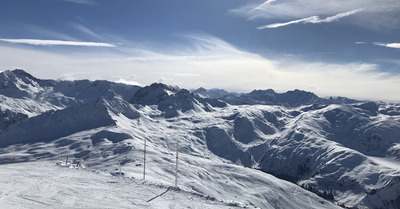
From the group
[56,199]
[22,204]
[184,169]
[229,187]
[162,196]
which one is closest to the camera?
[22,204]

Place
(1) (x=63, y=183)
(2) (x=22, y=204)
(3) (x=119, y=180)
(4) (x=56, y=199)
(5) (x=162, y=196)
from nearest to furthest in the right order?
(2) (x=22, y=204)
(4) (x=56, y=199)
(5) (x=162, y=196)
(1) (x=63, y=183)
(3) (x=119, y=180)

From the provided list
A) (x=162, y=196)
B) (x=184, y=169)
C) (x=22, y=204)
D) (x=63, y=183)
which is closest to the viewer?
(x=22, y=204)

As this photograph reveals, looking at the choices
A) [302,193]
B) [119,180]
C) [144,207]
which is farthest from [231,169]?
[144,207]

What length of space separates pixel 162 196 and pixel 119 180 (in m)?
12.6

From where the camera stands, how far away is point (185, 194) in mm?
45219

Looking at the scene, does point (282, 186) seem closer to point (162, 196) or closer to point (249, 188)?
point (249, 188)

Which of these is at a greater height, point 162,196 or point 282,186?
point 162,196

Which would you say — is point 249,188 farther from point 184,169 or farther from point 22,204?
point 22,204

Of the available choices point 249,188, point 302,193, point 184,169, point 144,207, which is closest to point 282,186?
point 302,193

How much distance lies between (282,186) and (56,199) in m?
158

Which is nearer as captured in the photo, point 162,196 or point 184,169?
point 162,196

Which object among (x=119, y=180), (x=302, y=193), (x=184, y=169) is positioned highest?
(x=119, y=180)

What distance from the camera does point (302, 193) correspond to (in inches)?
7106

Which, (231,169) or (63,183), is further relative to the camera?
(231,169)
